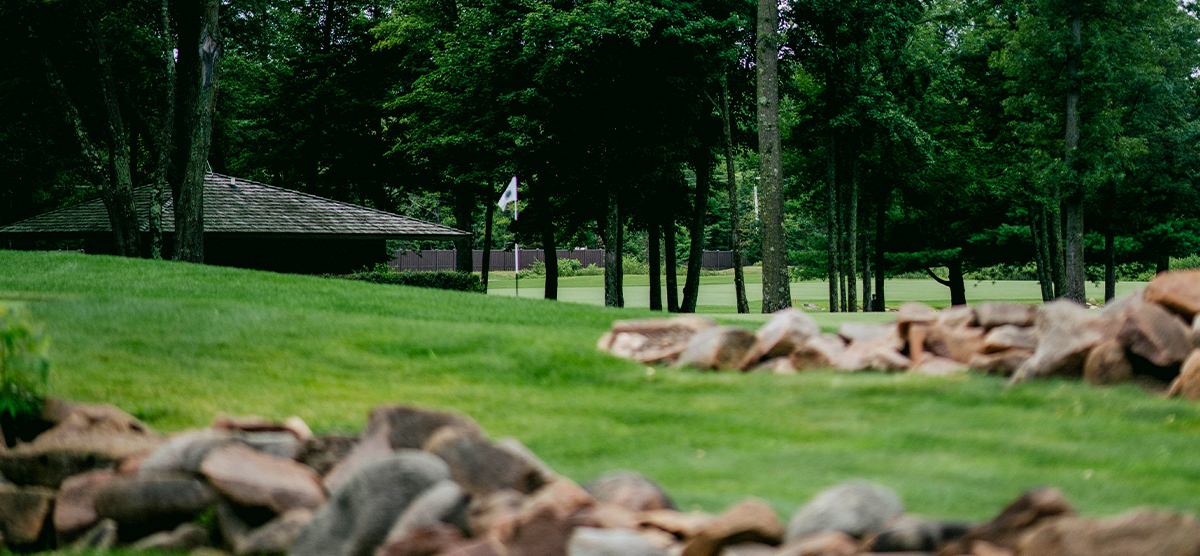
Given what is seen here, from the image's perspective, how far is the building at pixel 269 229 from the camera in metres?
25.6

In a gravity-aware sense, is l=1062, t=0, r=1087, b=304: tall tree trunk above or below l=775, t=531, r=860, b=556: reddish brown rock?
above

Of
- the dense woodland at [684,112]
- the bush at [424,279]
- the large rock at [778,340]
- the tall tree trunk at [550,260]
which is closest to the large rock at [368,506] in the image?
the large rock at [778,340]

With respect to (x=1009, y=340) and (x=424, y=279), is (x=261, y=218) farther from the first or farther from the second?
(x=1009, y=340)

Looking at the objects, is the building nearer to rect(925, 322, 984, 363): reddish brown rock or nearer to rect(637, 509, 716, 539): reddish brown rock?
rect(925, 322, 984, 363): reddish brown rock

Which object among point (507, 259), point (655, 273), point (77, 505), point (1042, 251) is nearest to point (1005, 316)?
point (77, 505)

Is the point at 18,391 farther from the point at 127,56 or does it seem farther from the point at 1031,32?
the point at 1031,32

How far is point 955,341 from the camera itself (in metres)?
7.11

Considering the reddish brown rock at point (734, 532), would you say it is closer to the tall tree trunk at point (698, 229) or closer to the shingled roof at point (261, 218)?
the shingled roof at point (261, 218)

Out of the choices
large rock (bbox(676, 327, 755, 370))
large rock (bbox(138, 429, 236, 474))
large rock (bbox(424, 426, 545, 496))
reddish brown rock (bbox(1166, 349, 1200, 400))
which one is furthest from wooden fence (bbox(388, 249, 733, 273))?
large rock (bbox(424, 426, 545, 496))

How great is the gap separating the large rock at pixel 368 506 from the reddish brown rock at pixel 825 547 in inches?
56.5

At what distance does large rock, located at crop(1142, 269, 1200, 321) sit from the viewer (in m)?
6.56

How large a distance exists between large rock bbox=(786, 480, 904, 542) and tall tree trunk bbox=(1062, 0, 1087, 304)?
24968mm

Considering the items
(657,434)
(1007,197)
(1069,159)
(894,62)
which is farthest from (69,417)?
(1007,197)

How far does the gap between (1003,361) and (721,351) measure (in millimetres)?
1979
